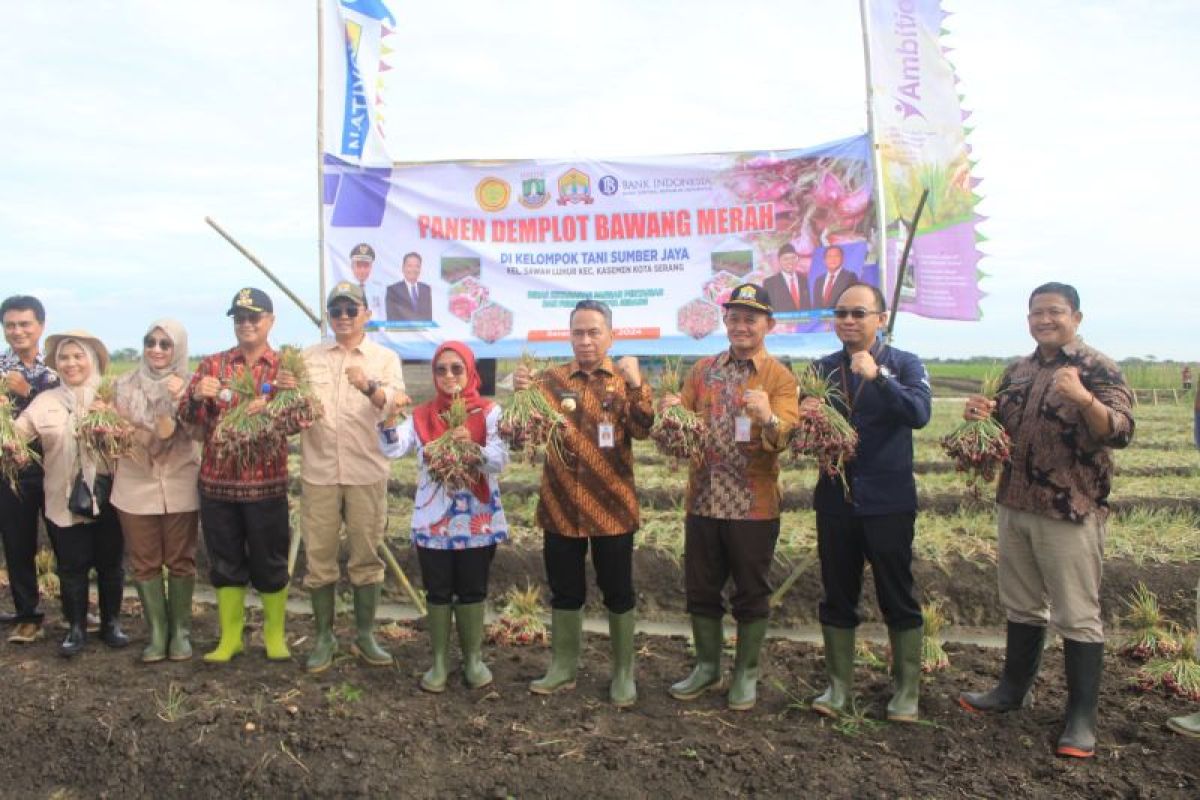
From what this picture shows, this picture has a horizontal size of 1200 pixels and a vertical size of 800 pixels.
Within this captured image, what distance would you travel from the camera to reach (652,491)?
8977 millimetres

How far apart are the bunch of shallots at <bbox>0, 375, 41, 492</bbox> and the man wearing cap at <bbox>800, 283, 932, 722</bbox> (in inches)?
167

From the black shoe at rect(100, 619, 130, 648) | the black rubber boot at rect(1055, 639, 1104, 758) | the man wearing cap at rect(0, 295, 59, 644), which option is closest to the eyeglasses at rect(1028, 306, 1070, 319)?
the black rubber boot at rect(1055, 639, 1104, 758)

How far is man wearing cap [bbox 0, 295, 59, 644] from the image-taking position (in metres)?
5.25

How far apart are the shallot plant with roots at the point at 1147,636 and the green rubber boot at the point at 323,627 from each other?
4.55 metres

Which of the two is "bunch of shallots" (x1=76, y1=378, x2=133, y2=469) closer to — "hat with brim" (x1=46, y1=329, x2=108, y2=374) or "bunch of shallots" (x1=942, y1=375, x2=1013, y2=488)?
"hat with brim" (x1=46, y1=329, x2=108, y2=374)

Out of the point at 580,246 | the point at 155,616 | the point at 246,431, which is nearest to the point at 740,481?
the point at 246,431

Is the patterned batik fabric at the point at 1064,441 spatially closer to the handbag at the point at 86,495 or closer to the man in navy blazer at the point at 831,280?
the man in navy blazer at the point at 831,280

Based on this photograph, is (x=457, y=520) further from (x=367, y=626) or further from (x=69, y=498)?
(x=69, y=498)

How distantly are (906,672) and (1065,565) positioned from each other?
0.88m

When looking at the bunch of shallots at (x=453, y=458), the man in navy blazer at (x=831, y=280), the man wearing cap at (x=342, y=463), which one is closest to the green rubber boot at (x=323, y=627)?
the man wearing cap at (x=342, y=463)

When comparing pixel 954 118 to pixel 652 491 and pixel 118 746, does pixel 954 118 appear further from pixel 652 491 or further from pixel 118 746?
pixel 118 746

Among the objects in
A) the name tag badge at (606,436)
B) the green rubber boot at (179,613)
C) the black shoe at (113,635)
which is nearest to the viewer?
the name tag badge at (606,436)

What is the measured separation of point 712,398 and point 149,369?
3110 mm

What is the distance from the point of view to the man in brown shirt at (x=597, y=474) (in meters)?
Answer: 4.29
